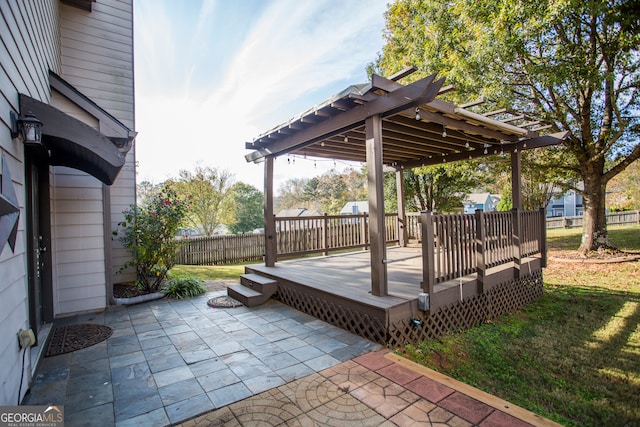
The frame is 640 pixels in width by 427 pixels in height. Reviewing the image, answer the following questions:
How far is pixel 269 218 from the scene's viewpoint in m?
5.92

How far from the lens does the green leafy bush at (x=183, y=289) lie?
212 inches

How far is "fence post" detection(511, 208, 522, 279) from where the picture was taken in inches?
205

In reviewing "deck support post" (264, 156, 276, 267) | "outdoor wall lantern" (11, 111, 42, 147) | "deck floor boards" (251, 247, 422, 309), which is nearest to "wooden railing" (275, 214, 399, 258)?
"deck support post" (264, 156, 276, 267)

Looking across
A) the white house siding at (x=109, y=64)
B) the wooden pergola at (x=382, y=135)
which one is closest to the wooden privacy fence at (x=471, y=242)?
the wooden pergola at (x=382, y=135)

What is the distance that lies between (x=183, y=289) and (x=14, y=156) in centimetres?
362

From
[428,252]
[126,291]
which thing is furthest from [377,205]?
[126,291]

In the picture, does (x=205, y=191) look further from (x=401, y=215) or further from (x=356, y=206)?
(x=356, y=206)

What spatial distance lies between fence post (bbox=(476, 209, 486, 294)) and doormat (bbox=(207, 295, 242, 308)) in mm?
3752

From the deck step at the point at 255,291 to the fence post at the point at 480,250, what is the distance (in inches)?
127

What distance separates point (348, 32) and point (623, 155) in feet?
29.5

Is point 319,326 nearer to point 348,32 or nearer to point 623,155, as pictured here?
point 348,32

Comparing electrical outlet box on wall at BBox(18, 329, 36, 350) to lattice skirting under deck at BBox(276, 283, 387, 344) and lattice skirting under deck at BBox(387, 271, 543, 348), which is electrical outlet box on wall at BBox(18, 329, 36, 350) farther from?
lattice skirting under deck at BBox(387, 271, 543, 348)

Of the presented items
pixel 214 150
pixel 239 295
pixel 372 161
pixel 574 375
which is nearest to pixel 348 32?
pixel 372 161

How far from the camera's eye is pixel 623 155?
8.71m
